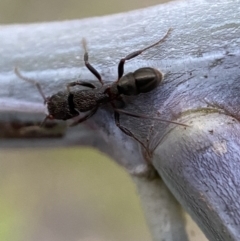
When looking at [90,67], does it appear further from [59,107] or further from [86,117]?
[59,107]

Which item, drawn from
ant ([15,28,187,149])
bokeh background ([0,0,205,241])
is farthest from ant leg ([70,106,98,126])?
bokeh background ([0,0,205,241])

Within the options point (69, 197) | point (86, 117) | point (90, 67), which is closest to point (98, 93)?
point (86, 117)

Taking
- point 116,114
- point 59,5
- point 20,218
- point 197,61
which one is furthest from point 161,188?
point 59,5

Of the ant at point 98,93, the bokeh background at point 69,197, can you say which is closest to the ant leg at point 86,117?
the ant at point 98,93

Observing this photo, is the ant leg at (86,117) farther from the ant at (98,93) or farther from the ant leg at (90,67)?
the ant leg at (90,67)

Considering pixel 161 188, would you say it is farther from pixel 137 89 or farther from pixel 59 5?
pixel 59 5

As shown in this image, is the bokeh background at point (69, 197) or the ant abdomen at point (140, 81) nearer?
the ant abdomen at point (140, 81)
